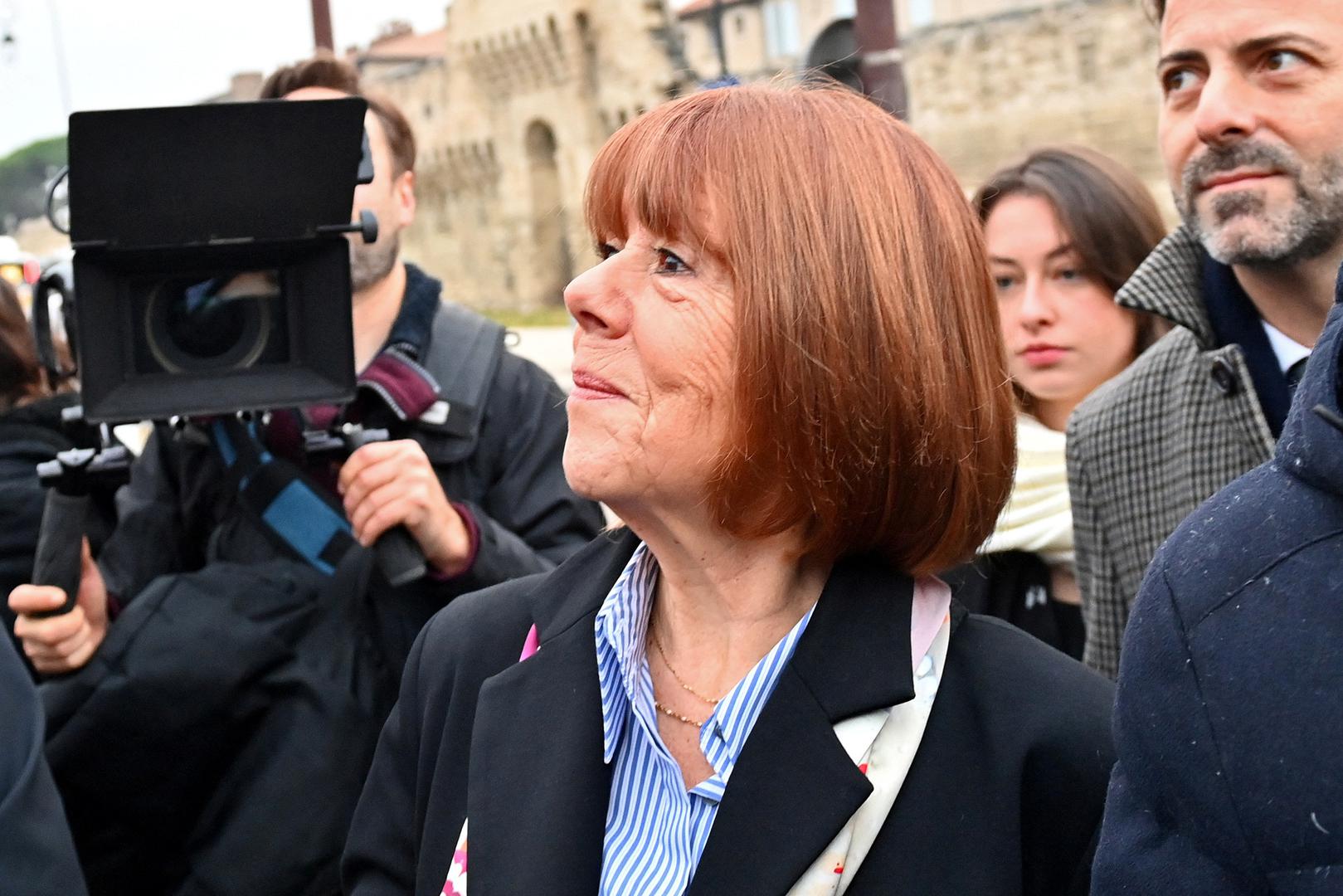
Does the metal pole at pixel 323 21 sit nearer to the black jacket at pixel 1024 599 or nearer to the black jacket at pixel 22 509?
the black jacket at pixel 22 509

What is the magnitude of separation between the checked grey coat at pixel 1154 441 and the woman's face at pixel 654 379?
1059mm

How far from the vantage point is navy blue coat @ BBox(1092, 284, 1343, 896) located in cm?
111

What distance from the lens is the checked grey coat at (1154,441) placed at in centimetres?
239

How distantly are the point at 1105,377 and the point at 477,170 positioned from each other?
122 feet

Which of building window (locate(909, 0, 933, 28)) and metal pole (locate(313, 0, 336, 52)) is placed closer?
metal pole (locate(313, 0, 336, 52))

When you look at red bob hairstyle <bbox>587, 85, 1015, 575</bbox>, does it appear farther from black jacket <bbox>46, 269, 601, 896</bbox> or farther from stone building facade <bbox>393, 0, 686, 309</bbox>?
stone building facade <bbox>393, 0, 686, 309</bbox>

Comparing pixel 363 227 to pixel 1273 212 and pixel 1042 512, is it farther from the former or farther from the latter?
pixel 1042 512

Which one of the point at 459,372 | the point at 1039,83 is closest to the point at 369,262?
the point at 459,372

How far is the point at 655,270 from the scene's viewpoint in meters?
1.70

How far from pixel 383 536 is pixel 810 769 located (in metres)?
1.04

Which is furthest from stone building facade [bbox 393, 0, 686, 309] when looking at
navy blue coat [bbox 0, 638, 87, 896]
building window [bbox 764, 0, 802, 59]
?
navy blue coat [bbox 0, 638, 87, 896]

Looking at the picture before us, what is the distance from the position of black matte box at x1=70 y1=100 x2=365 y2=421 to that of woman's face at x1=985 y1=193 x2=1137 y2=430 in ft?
4.81

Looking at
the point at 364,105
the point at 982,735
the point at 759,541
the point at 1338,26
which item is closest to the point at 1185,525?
the point at 982,735

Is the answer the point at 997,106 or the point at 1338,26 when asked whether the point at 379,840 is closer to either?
the point at 1338,26
